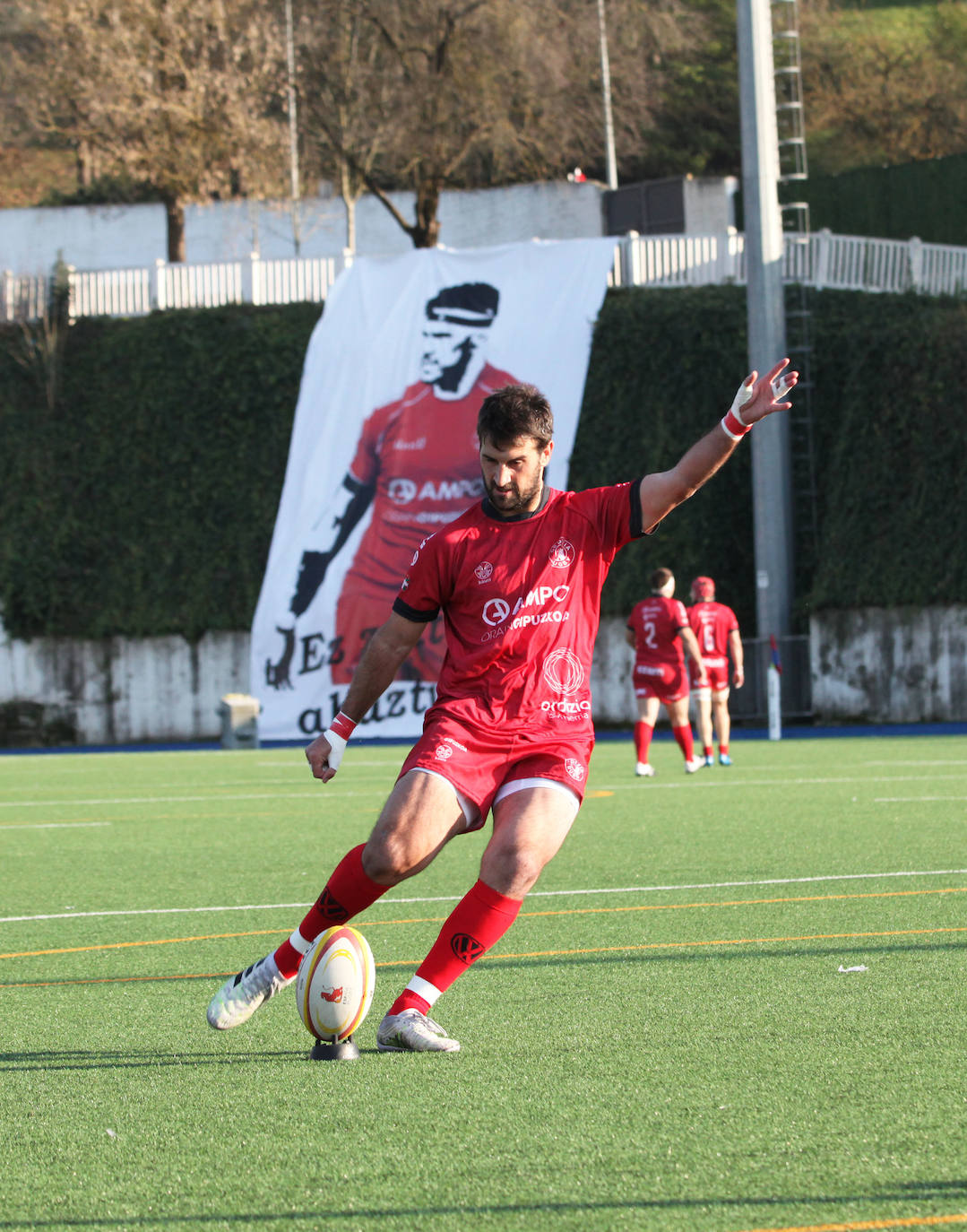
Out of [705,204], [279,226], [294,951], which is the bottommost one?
[294,951]

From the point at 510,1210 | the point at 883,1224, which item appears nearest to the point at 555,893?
the point at 510,1210

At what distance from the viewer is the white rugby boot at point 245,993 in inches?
202

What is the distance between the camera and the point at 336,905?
513 cm

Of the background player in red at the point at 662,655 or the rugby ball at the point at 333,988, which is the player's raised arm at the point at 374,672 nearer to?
the rugby ball at the point at 333,988

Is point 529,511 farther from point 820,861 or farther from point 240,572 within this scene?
point 240,572

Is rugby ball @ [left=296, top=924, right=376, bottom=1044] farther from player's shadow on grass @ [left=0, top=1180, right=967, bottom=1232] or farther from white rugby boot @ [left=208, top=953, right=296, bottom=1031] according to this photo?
player's shadow on grass @ [left=0, top=1180, right=967, bottom=1232]

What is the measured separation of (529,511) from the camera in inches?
208

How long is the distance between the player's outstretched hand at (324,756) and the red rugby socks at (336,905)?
0.27m

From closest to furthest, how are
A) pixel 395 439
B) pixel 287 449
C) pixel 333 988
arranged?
pixel 333 988 < pixel 395 439 < pixel 287 449

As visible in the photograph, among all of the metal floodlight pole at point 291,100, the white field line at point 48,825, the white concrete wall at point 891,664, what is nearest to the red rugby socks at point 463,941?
the white field line at point 48,825

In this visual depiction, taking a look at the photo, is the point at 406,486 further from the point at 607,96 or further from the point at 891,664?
the point at 607,96

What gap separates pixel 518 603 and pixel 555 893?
142 inches

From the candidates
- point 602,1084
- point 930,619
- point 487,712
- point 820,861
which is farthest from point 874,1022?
point 930,619

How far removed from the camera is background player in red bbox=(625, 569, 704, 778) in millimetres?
16969
